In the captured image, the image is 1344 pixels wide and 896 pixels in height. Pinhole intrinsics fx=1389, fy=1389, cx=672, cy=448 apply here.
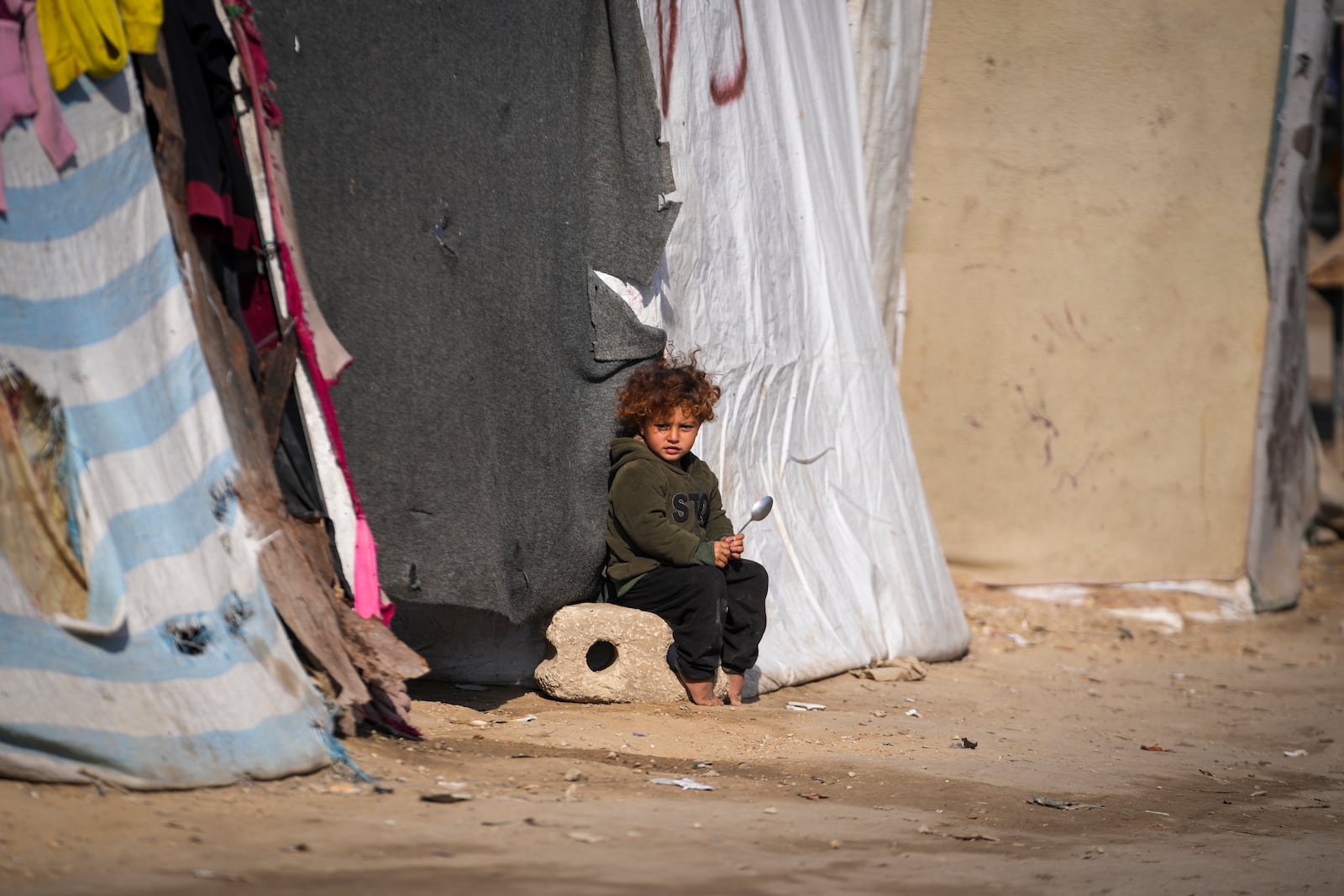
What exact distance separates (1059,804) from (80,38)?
103 inches

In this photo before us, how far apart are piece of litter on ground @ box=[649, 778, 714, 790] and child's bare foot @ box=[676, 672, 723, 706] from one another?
83cm

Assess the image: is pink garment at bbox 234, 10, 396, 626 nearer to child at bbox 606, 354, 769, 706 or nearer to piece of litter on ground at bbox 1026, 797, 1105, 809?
child at bbox 606, 354, 769, 706

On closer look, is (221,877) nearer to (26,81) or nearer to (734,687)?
(26,81)

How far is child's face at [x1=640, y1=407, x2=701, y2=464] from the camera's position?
12.6 ft

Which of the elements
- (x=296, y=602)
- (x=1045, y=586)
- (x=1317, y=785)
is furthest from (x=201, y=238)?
(x=1045, y=586)

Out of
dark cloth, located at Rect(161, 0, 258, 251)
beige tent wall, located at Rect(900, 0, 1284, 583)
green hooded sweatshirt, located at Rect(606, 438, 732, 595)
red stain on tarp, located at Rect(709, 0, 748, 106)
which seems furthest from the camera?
beige tent wall, located at Rect(900, 0, 1284, 583)

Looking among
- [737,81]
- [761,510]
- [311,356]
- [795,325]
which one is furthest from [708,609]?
[737,81]

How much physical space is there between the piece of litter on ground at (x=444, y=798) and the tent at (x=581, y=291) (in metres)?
0.70

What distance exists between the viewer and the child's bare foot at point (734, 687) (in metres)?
4.04

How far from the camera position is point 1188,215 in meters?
6.05

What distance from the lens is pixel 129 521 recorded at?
2604mm

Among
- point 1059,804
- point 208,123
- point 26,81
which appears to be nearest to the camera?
point 26,81

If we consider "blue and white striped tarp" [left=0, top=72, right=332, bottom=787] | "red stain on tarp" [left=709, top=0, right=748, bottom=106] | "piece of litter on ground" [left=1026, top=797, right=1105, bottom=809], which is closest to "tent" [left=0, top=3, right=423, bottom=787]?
"blue and white striped tarp" [left=0, top=72, right=332, bottom=787]

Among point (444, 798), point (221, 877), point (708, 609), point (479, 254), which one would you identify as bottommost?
point (708, 609)
